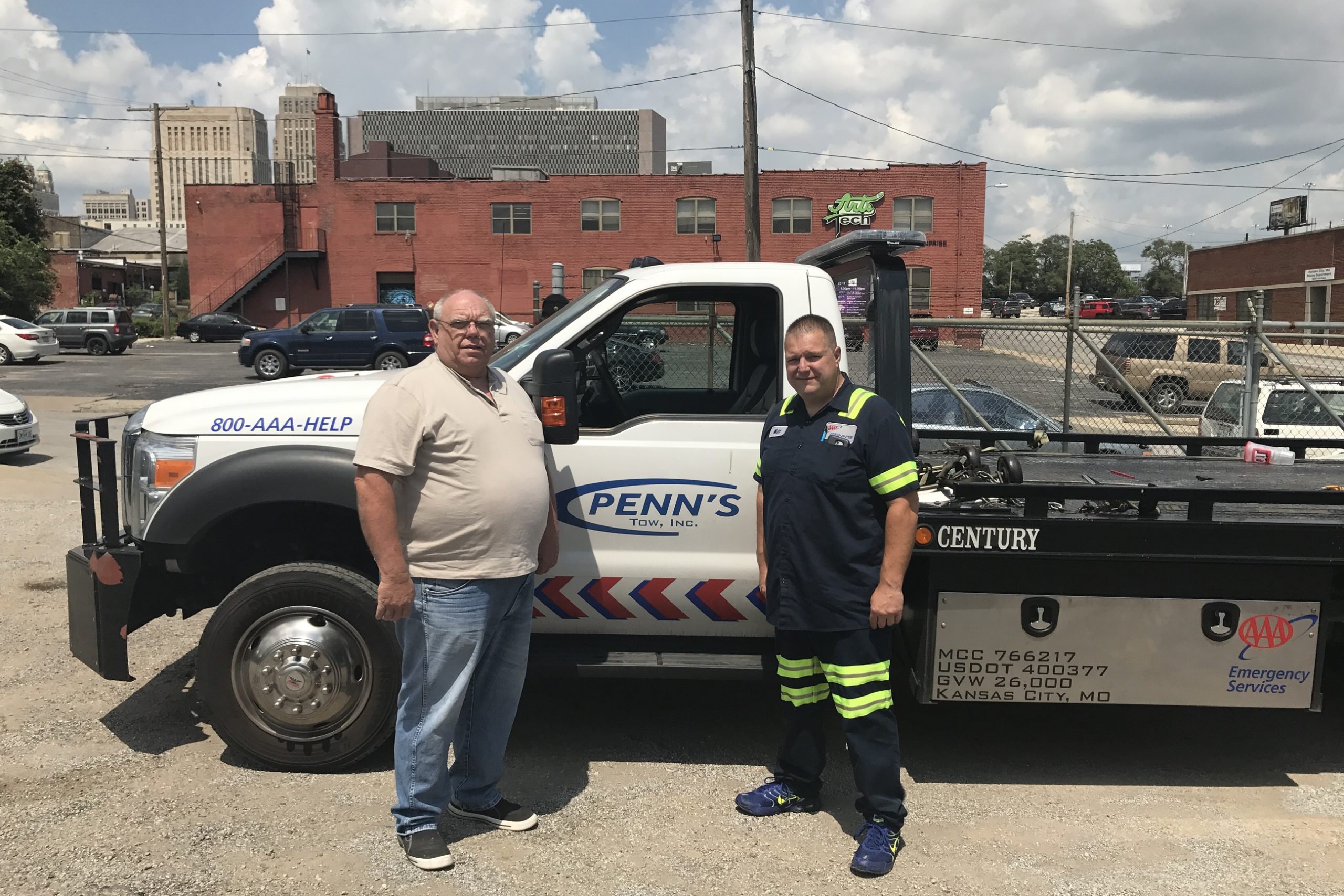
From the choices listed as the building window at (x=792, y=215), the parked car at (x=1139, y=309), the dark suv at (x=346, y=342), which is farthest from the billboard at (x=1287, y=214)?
the dark suv at (x=346, y=342)

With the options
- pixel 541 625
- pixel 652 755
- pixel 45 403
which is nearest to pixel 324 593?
pixel 541 625

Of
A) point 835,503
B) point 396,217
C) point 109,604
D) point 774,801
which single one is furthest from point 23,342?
point 835,503

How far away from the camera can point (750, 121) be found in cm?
2045

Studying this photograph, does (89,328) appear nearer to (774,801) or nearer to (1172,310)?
(774,801)

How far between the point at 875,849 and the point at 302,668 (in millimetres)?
2253

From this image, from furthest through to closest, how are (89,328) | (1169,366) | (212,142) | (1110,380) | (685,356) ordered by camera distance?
(212,142) < (89,328) < (1169,366) < (1110,380) < (685,356)

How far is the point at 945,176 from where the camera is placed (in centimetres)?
5156

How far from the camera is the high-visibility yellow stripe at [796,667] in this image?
390 cm

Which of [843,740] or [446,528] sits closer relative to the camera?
[446,528]

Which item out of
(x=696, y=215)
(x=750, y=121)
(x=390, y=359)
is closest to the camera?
(x=750, y=121)

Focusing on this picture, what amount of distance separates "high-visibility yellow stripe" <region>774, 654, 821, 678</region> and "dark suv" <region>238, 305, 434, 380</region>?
23.2 m

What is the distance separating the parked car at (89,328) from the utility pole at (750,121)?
26385 mm

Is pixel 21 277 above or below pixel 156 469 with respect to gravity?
above

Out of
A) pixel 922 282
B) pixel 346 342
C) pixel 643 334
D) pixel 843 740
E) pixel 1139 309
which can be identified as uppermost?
pixel 922 282
